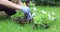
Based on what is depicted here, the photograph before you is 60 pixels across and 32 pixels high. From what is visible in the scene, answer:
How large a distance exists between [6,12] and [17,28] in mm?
783

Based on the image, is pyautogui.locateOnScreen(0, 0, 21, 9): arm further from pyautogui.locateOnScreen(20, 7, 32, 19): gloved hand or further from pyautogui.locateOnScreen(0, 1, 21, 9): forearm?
pyautogui.locateOnScreen(20, 7, 32, 19): gloved hand

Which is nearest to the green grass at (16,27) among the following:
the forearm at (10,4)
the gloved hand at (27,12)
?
the gloved hand at (27,12)

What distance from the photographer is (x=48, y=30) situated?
4.31 meters

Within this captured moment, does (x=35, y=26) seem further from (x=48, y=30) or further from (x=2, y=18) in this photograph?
(x=2, y=18)

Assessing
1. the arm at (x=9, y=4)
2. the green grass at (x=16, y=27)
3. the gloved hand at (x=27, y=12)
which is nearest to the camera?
the green grass at (x=16, y=27)

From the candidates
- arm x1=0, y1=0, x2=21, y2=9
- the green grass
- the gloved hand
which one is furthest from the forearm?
the green grass

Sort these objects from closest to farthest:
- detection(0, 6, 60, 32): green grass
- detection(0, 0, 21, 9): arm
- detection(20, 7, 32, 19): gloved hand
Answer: detection(0, 6, 60, 32): green grass
detection(20, 7, 32, 19): gloved hand
detection(0, 0, 21, 9): arm

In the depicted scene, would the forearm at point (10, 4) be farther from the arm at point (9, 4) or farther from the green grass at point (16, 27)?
the green grass at point (16, 27)

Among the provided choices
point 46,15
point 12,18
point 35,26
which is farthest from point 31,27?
point 12,18

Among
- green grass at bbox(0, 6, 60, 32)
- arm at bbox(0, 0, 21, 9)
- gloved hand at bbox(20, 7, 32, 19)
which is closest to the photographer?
green grass at bbox(0, 6, 60, 32)

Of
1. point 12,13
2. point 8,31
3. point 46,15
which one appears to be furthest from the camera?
point 12,13

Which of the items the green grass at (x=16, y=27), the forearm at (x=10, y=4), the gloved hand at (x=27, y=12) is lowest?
the green grass at (x=16, y=27)

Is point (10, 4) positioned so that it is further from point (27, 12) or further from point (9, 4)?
point (27, 12)

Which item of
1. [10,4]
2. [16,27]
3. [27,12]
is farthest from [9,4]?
[16,27]
